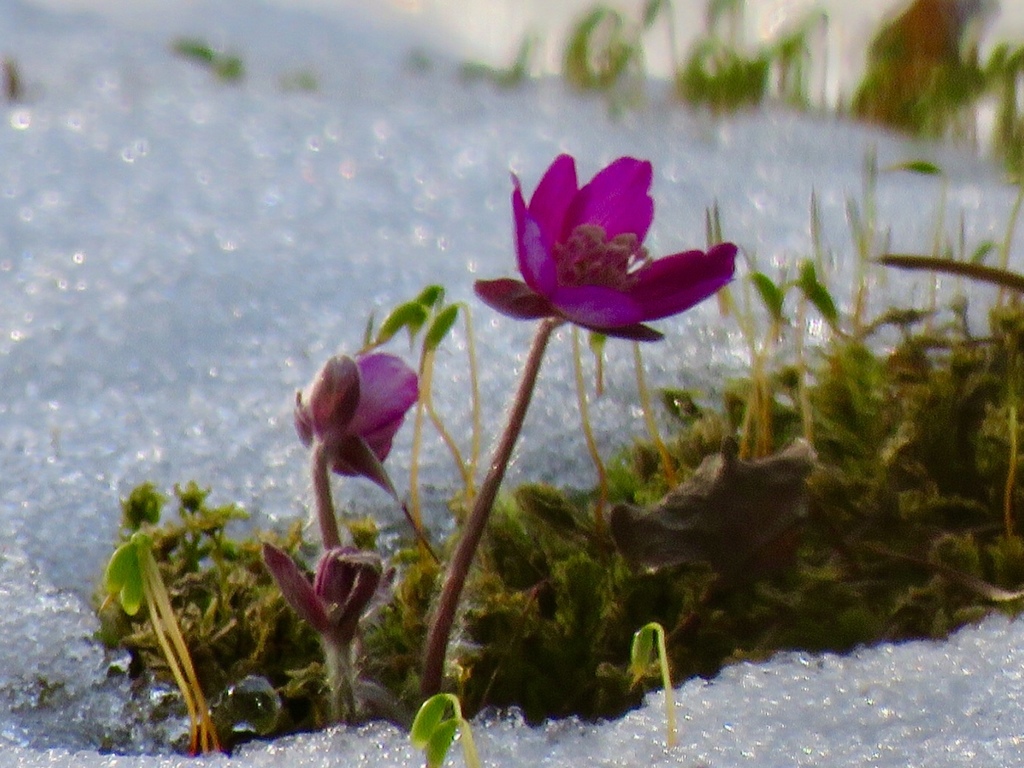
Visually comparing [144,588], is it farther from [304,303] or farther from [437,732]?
[304,303]

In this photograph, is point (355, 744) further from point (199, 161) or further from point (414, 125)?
point (414, 125)

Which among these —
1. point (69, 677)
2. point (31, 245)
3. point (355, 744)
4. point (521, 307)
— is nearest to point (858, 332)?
point (521, 307)

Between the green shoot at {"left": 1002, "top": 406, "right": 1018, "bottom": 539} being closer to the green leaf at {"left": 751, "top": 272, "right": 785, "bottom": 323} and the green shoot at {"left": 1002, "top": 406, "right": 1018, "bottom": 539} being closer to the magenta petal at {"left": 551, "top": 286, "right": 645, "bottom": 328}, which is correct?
the green leaf at {"left": 751, "top": 272, "right": 785, "bottom": 323}

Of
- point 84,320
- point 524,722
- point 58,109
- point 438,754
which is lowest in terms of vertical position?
point 524,722

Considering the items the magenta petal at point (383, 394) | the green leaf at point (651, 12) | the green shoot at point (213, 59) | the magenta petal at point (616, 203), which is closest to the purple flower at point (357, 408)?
the magenta petal at point (383, 394)

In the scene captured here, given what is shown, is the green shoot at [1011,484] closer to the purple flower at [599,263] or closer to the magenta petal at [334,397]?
the purple flower at [599,263]

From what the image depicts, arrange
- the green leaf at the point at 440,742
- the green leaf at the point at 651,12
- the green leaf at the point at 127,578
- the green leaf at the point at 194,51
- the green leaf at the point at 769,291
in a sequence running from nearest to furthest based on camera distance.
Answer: the green leaf at the point at 440,742 < the green leaf at the point at 127,578 < the green leaf at the point at 769,291 < the green leaf at the point at 651,12 < the green leaf at the point at 194,51

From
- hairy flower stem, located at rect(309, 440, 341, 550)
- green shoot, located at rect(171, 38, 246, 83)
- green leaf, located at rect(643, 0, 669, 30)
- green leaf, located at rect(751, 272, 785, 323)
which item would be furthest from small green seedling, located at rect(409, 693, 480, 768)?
green shoot, located at rect(171, 38, 246, 83)
